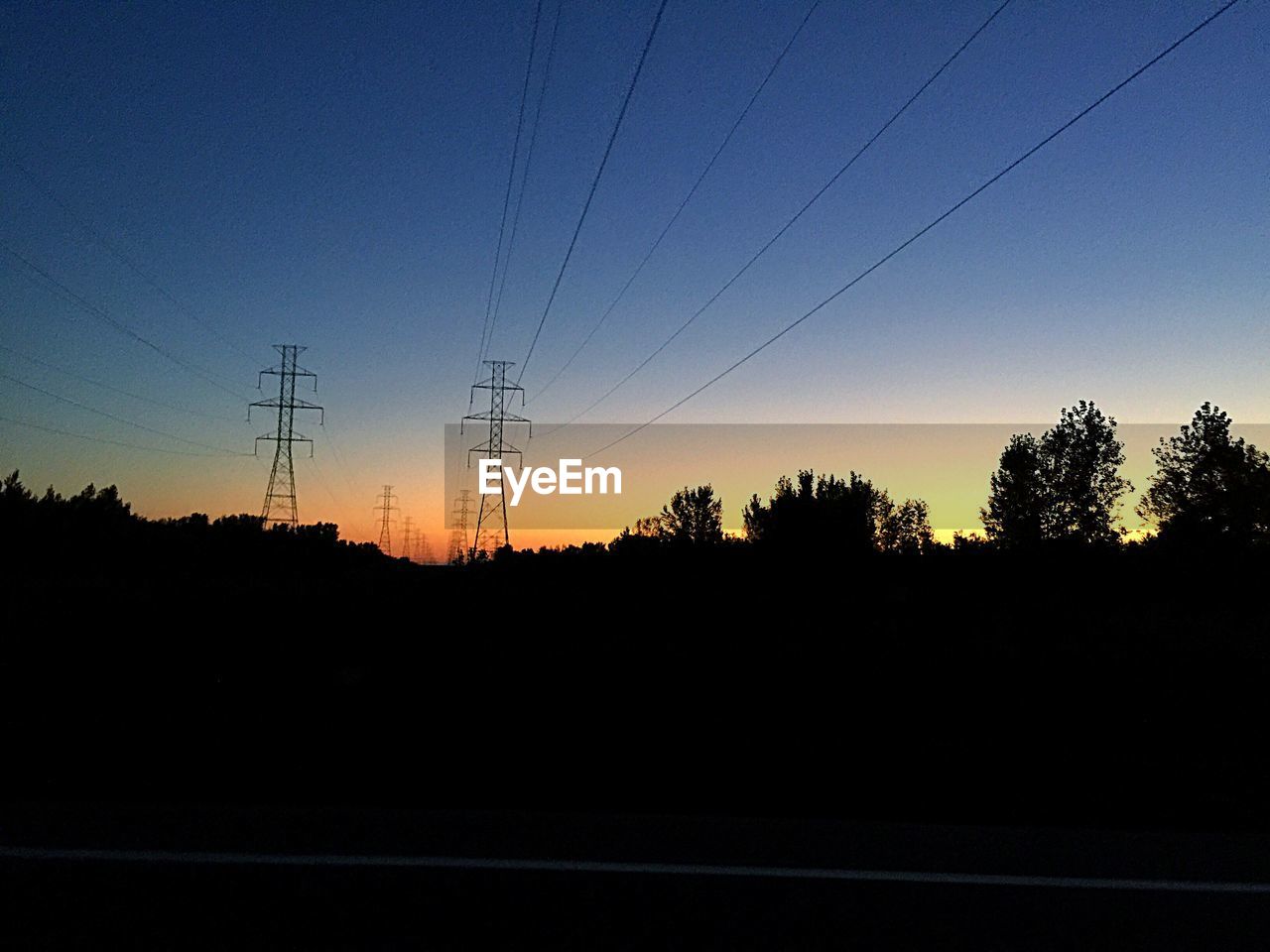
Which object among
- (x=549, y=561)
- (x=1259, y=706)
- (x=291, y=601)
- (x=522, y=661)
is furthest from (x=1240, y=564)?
(x=291, y=601)

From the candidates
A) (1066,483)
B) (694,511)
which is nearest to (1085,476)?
(1066,483)

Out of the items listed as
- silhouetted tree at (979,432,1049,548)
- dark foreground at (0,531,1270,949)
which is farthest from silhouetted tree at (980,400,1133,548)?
dark foreground at (0,531,1270,949)

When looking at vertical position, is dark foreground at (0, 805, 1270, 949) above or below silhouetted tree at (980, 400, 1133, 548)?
below

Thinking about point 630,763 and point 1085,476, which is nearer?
point 630,763

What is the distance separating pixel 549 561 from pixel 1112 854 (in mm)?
19667

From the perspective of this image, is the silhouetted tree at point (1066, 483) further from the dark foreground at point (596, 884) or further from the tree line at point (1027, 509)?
the dark foreground at point (596, 884)

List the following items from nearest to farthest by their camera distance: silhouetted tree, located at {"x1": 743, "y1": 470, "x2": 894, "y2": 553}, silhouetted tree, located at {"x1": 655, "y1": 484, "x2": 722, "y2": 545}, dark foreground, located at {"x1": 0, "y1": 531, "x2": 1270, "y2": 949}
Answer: dark foreground, located at {"x1": 0, "y1": 531, "x2": 1270, "y2": 949}
silhouetted tree, located at {"x1": 743, "y1": 470, "x2": 894, "y2": 553}
silhouetted tree, located at {"x1": 655, "y1": 484, "x2": 722, "y2": 545}

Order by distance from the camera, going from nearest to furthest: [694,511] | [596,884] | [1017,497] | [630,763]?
[596,884] → [630,763] → [1017,497] → [694,511]

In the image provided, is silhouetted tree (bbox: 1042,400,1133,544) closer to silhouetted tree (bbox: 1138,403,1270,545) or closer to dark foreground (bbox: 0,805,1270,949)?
silhouetted tree (bbox: 1138,403,1270,545)

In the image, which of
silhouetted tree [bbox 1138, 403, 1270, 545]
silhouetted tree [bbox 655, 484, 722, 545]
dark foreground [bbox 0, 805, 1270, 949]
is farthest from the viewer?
silhouetted tree [bbox 655, 484, 722, 545]

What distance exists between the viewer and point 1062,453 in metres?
62.8

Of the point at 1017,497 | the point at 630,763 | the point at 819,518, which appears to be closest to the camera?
the point at 630,763

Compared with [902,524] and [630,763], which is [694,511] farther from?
[630,763]

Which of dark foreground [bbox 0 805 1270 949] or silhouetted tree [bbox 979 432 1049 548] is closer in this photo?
dark foreground [bbox 0 805 1270 949]
